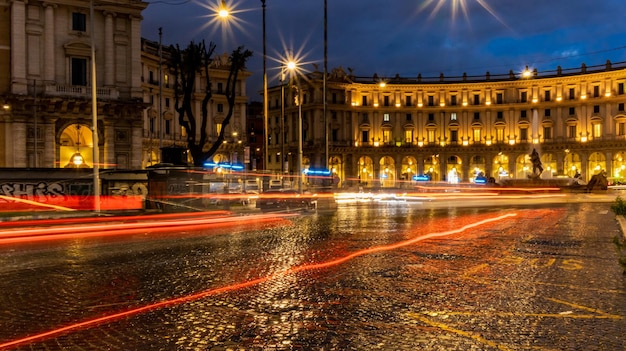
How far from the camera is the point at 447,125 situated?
103938 mm

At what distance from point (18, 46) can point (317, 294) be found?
39360 mm

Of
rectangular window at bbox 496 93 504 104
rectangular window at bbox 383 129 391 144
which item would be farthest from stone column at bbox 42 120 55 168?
rectangular window at bbox 496 93 504 104

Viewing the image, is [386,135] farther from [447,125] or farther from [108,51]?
[108,51]

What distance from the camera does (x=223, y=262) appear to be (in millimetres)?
12055

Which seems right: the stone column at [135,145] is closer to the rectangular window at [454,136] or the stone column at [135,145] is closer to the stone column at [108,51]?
the stone column at [108,51]

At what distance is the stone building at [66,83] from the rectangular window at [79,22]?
69 millimetres

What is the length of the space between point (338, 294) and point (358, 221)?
1393 cm

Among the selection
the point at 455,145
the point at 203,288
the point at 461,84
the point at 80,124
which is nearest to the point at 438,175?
the point at 455,145

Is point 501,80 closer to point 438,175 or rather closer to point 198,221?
point 438,175

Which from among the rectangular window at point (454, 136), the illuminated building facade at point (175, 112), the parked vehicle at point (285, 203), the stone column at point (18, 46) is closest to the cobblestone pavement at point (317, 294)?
the parked vehicle at point (285, 203)

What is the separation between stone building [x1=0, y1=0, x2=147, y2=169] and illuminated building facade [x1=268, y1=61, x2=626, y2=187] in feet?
178

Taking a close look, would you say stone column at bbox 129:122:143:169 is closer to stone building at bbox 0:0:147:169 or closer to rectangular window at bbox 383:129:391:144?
stone building at bbox 0:0:147:169

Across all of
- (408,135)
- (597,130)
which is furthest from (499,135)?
(408,135)

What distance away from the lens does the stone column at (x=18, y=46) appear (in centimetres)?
4003
